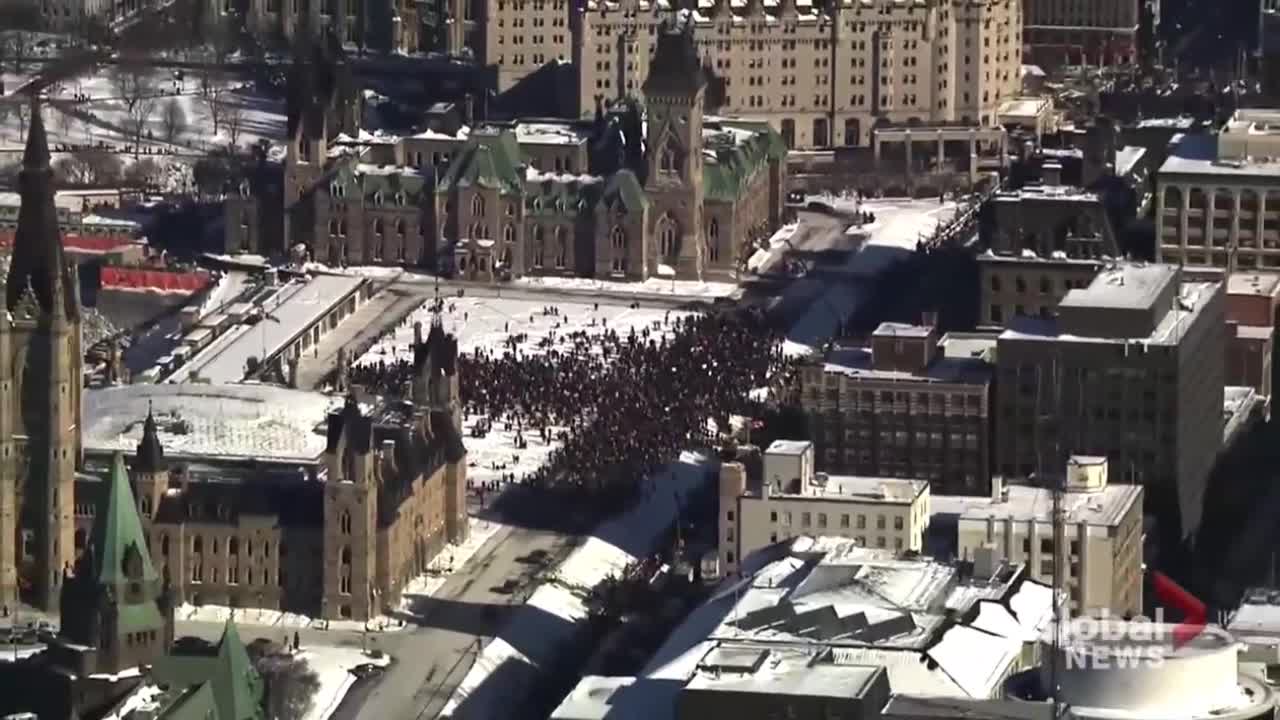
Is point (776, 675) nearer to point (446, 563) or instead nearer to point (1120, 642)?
point (1120, 642)

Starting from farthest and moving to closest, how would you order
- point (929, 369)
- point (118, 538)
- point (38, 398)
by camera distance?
point (929, 369), point (38, 398), point (118, 538)

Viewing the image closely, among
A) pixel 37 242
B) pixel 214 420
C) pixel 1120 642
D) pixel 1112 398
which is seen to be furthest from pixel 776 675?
pixel 214 420

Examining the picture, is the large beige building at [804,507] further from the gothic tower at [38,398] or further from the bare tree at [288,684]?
the gothic tower at [38,398]

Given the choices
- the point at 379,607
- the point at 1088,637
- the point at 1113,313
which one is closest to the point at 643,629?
the point at 379,607

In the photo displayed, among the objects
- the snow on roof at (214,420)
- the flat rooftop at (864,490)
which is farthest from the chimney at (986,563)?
the snow on roof at (214,420)

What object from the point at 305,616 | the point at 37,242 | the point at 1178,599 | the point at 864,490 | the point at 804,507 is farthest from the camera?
the point at 305,616

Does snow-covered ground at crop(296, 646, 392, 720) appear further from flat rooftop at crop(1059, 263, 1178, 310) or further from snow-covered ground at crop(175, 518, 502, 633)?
flat rooftop at crop(1059, 263, 1178, 310)
